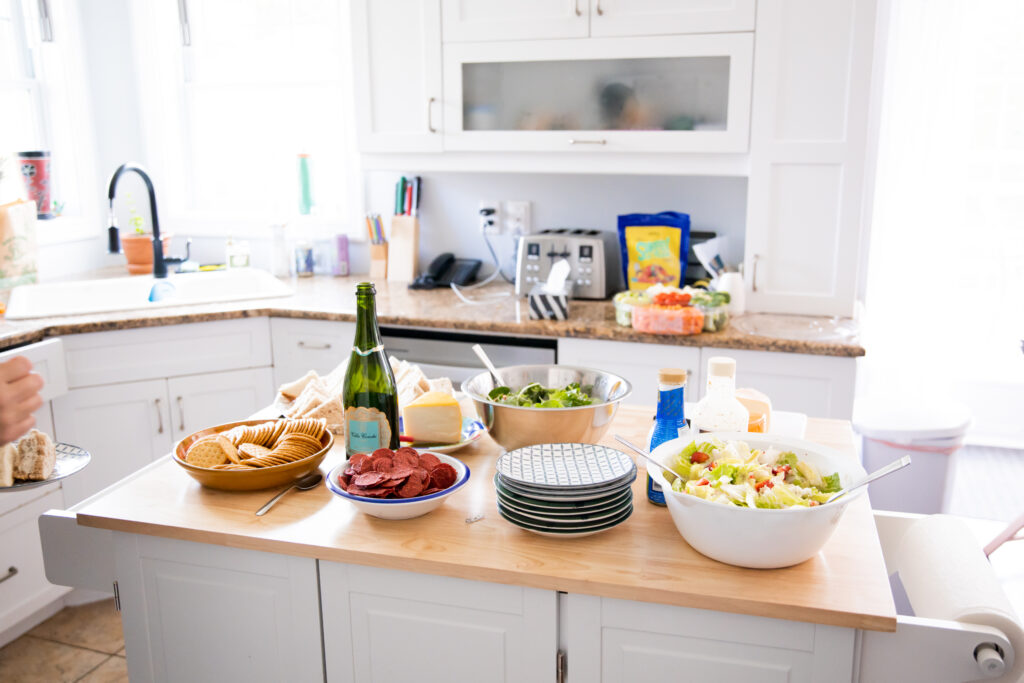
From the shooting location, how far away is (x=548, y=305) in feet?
8.99

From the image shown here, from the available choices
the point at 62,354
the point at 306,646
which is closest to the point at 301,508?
the point at 306,646

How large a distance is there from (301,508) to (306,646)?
0.23 metres

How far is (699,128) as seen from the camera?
275 cm

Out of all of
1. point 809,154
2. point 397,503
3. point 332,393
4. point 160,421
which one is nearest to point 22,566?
point 160,421

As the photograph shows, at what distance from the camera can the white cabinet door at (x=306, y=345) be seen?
294 centimetres

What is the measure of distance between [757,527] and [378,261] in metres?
2.58

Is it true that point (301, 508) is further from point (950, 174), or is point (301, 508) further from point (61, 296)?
point (950, 174)

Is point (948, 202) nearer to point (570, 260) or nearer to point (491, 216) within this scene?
point (570, 260)

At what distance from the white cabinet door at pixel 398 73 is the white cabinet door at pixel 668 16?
600 millimetres

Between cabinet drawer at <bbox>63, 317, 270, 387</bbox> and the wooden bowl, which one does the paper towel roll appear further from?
cabinet drawer at <bbox>63, 317, 270, 387</bbox>

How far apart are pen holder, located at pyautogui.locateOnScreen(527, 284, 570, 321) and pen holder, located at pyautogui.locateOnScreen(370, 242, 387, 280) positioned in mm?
935

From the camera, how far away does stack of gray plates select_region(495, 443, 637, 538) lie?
128 cm

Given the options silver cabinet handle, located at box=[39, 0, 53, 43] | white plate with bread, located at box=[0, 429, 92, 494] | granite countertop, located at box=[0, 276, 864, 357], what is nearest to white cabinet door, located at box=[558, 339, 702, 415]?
granite countertop, located at box=[0, 276, 864, 357]

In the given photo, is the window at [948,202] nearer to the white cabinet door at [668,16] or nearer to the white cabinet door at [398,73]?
the white cabinet door at [668,16]
